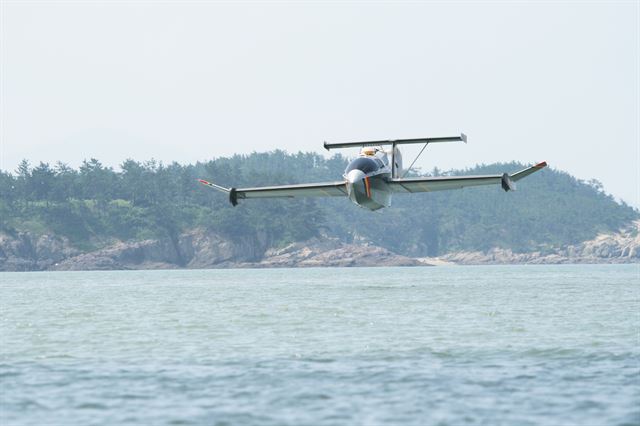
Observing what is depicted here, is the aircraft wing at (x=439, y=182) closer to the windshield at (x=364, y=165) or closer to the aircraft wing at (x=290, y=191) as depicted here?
A: the windshield at (x=364, y=165)

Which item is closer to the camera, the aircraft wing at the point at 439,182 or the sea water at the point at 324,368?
the sea water at the point at 324,368

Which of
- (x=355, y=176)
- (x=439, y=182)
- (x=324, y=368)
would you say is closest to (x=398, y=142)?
(x=439, y=182)

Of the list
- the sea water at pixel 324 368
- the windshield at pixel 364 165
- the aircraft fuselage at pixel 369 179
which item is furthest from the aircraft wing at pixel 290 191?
the sea water at pixel 324 368

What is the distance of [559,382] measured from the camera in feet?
79.0

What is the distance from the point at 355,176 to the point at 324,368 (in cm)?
2916

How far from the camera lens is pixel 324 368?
2667 centimetres

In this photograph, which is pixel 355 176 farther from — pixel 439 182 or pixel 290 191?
pixel 290 191

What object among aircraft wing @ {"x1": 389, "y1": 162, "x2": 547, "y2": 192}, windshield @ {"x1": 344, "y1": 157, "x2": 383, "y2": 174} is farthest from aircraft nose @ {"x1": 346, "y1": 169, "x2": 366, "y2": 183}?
aircraft wing @ {"x1": 389, "y1": 162, "x2": 547, "y2": 192}

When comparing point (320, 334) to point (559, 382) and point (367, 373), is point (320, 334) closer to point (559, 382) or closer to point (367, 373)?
point (367, 373)

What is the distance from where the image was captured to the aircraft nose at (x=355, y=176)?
181ft

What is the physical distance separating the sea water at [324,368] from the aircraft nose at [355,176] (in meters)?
9.27

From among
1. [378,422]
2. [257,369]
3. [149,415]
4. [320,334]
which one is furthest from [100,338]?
[378,422]

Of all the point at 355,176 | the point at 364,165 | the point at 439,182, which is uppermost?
the point at 364,165

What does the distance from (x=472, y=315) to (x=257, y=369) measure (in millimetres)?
20814
